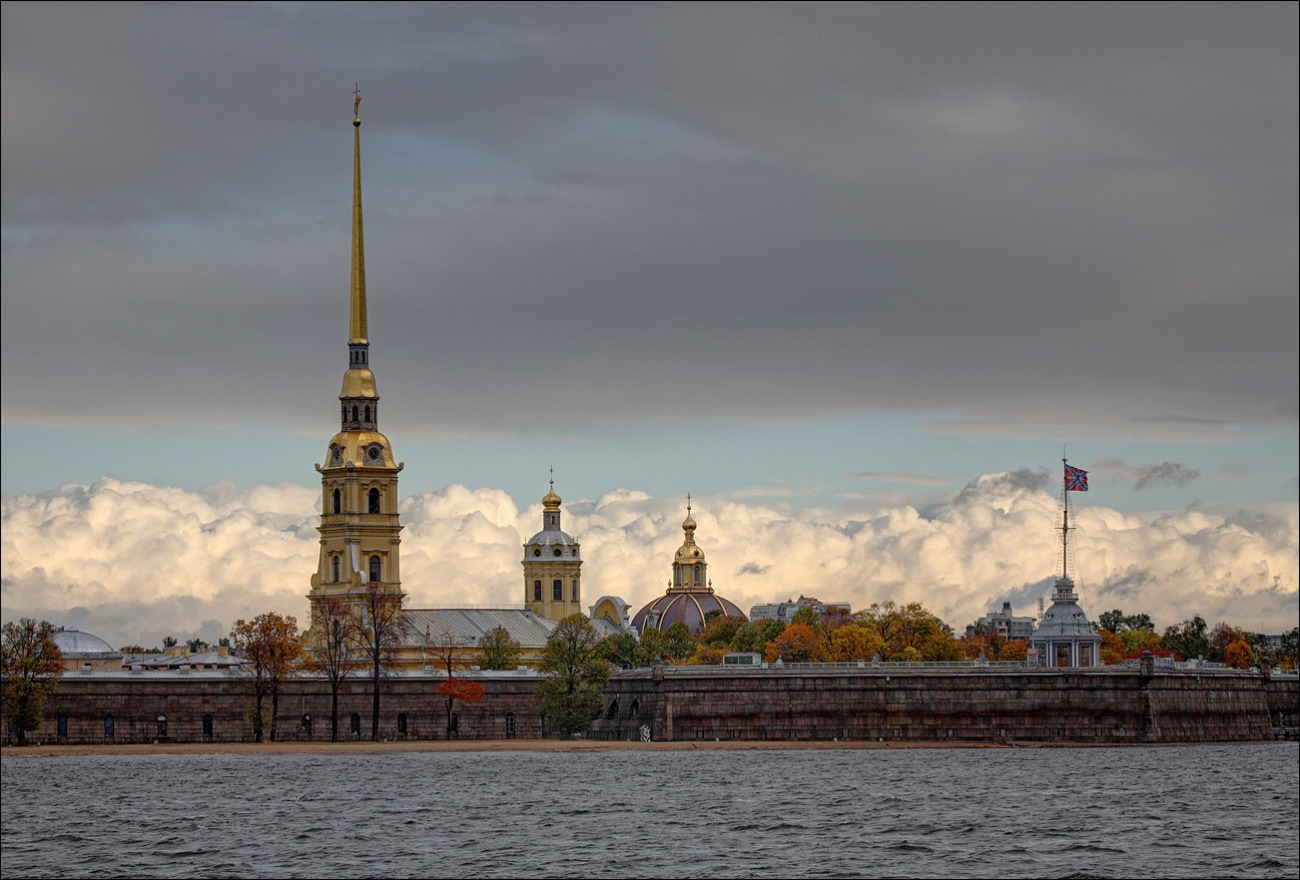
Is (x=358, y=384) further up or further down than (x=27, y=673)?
further up

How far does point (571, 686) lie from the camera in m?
134

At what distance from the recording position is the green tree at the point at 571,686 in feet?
440

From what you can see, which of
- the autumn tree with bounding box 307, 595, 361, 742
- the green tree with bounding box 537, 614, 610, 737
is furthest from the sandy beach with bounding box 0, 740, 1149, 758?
the autumn tree with bounding box 307, 595, 361, 742

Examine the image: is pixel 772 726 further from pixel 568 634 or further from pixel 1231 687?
pixel 1231 687

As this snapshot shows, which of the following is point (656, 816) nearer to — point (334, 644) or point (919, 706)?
point (919, 706)

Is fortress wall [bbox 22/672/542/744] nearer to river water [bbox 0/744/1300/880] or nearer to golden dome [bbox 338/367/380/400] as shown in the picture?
river water [bbox 0/744/1300/880]

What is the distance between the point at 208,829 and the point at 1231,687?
82723 millimetres

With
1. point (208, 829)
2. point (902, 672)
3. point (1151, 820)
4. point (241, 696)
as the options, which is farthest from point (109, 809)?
point (902, 672)

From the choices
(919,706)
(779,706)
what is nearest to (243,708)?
(779,706)

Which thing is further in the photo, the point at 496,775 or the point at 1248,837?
the point at 496,775

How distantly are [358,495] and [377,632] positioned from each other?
31.3 meters

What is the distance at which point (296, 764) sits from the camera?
113 meters

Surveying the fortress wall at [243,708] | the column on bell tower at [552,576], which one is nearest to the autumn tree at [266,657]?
the fortress wall at [243,708]

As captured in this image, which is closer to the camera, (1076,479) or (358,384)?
(1076,479)
